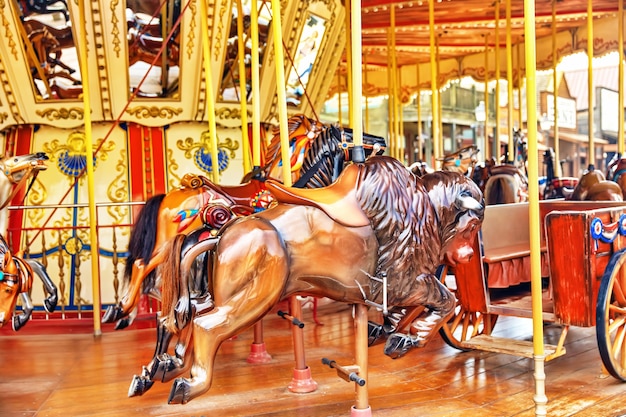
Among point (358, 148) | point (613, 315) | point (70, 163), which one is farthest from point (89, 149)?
point (613, 315)

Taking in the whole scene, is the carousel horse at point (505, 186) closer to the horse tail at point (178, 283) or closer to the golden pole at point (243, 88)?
the golden pole at point (243, 88)

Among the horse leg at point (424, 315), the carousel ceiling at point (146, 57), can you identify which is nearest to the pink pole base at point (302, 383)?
the horse leg at point (424, 315)

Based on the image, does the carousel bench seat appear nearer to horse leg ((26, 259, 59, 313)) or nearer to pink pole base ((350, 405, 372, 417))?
pink pole base ((350, 405, 372, 417))

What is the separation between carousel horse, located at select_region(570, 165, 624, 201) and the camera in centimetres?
458

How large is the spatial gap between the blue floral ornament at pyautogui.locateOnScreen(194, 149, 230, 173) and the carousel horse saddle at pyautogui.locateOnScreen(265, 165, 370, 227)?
11.5ft

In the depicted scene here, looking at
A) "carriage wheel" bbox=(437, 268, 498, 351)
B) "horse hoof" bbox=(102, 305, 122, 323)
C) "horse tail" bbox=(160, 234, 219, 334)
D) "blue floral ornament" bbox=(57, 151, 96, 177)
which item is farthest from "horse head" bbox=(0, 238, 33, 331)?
"blue floral ornament" bbox=(57, 151, 96, 177)

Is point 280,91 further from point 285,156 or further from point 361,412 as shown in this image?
point 361,412

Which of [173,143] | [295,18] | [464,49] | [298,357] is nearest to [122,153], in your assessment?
[173,143]

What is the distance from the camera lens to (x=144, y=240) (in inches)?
141

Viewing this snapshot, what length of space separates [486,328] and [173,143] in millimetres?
3354

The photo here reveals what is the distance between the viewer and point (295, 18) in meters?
5.68

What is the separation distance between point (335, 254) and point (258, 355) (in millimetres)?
1550

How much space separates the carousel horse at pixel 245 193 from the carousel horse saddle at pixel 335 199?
1.48 ft

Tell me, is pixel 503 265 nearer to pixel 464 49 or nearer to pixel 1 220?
pixel 1 220
